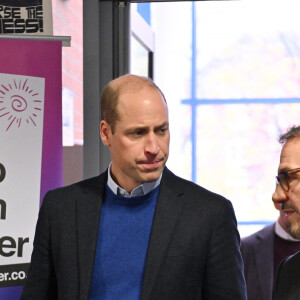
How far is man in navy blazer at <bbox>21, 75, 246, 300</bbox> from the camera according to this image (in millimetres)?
2008

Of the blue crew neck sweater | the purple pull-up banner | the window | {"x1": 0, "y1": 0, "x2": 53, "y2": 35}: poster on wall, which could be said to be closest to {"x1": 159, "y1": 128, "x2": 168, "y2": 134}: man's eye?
the blue crew neck sweater

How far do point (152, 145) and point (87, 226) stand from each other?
34 cm

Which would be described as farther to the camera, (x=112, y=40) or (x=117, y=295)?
(x=112, y=40)

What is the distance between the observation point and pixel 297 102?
7.25 m

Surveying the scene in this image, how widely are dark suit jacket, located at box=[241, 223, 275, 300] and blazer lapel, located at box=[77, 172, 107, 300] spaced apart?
1339mm

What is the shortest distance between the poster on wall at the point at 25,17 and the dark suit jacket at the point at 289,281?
1435 mm

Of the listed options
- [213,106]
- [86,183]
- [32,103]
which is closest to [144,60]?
[213,106]

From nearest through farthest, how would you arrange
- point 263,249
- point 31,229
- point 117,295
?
1. point 117,295
2. point 31,229
3. point 263,249

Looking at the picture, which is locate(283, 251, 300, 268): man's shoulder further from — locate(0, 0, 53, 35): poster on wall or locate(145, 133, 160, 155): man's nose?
locate(0, 0, 53, 35): poster on wall

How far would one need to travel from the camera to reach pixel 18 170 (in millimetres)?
2674

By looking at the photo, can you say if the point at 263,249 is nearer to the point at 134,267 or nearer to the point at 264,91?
the point at 134,267

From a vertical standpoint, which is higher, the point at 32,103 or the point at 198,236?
the point at 32,103

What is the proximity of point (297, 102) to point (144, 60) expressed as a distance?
7.19 feet

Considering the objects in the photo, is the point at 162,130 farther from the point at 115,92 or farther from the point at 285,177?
the point at 285,177
